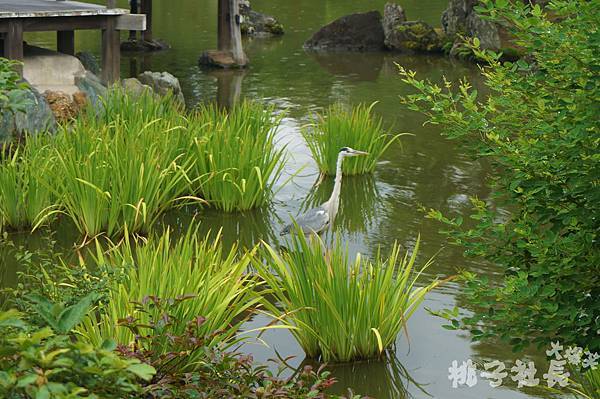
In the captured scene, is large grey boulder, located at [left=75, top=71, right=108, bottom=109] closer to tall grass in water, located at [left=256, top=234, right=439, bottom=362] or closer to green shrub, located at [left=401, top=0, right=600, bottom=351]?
tall grass in water, located at [left=256, top=234, right=439, bottom=362]

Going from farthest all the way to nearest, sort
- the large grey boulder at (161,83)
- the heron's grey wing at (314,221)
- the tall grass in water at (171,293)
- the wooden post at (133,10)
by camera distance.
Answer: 1. the wooden post at (133,10)
2. the large grey boulder at (161,83)
3. the heron's grey wing at (314,221)
4. the tall grass in water at (171,293)

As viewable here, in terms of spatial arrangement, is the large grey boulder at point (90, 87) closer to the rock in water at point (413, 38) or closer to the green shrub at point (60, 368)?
the green shrub at point (60, 368)

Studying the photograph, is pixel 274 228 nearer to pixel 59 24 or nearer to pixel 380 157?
pixel 380 157

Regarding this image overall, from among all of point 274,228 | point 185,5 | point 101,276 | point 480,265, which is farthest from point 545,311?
point 185,5

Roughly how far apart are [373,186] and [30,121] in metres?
3.11

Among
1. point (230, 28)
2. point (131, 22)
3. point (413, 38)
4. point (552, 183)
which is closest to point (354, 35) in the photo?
point (413, 38)

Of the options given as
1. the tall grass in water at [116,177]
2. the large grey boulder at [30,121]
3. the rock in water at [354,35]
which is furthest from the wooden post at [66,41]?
the rock in water at [354,35]

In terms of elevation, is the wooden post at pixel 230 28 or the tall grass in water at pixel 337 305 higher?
the wooden post at pixel 230 28

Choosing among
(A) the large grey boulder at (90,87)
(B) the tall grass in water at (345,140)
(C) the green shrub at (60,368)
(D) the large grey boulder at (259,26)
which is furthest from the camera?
(D) the large grey boulder at (259,26)

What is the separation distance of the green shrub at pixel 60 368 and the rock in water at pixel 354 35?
19013mm

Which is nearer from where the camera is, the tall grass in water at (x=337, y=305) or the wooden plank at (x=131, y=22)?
the tall grass in water at (x=337, y=305)

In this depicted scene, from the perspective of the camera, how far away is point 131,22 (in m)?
11.6

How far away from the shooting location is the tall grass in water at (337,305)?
5.09 meters

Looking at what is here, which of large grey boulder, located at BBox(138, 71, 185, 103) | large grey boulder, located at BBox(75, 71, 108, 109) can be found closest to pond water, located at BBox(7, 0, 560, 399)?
large grey boulder, located at BBox(138, 71, 185, 103)
